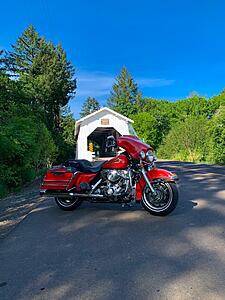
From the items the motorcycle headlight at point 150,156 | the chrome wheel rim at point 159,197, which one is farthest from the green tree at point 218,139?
the chrome wheel rim at point 159,197

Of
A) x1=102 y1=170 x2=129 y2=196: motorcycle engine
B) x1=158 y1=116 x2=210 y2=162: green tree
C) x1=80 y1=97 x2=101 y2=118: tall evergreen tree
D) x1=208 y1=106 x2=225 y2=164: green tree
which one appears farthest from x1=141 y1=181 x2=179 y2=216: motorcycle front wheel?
x1=80 y1=97 x2=101 y2=118: tall evergreen tree

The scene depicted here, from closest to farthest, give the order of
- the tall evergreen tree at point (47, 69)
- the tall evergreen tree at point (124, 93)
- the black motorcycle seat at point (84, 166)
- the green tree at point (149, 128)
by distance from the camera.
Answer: the black motorcycle seat at point (84, 166)
the tall evergreen tree at point (47, 69)
the green tree at point (149, 128)
the tall evergreen tree at point (124, 93)

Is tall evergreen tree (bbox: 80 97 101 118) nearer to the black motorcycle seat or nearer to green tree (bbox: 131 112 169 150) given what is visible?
green tree (bbox: 131 112 169 150)

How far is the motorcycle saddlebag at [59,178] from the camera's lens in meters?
5.56

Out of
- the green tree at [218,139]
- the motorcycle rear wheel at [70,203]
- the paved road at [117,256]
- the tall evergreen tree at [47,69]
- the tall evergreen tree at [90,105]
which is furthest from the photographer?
the tall evergreen tree at [90,105]

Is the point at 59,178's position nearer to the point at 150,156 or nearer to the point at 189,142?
the point at 150,156

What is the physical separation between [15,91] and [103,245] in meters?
11.0

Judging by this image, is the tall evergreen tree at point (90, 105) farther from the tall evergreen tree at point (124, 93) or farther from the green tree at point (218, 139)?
the green tree at point (218, 139)

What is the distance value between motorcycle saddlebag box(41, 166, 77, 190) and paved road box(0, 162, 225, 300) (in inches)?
23.2

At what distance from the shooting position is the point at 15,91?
12.9m

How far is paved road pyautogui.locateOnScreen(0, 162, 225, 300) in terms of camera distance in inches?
103

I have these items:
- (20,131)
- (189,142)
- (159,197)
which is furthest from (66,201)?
(189,142)

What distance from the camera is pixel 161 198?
4.91 metres

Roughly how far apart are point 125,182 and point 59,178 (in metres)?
1.45
